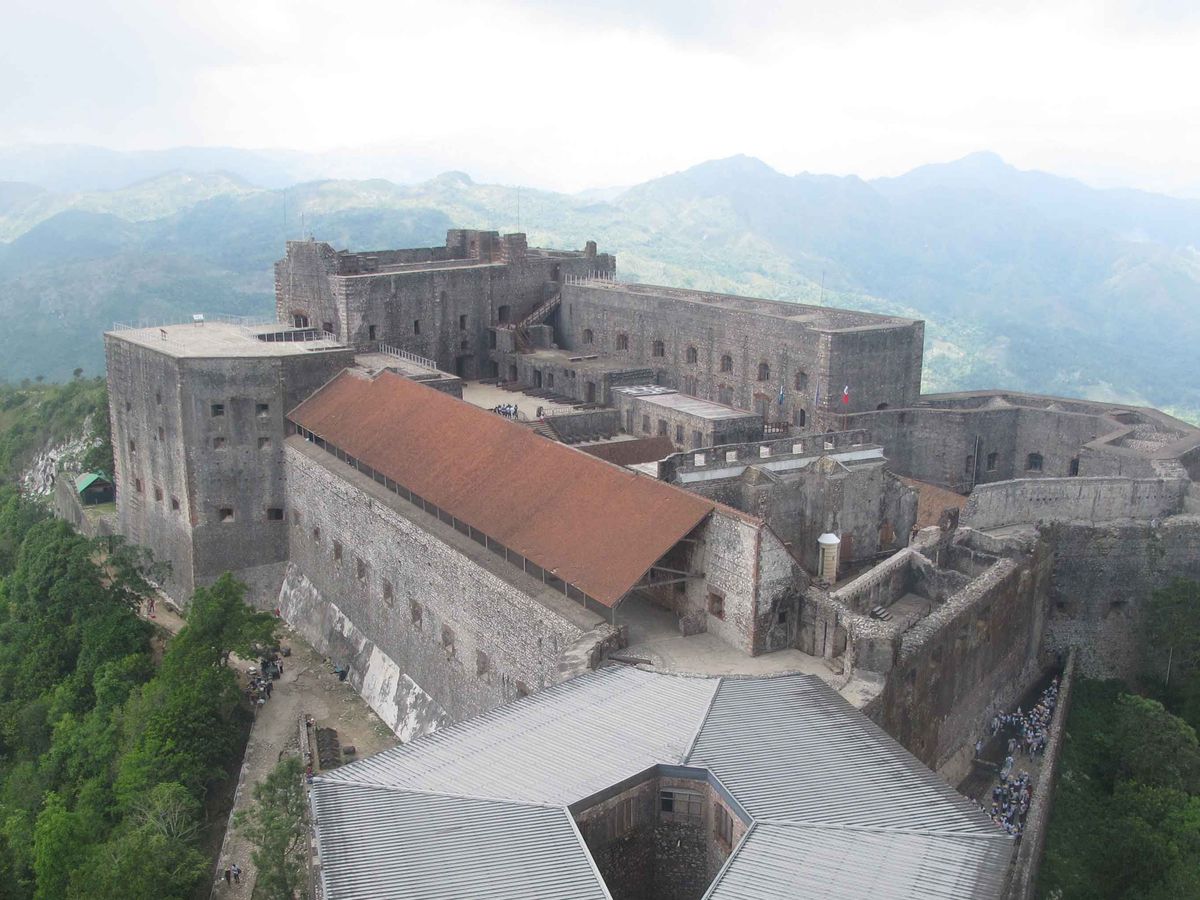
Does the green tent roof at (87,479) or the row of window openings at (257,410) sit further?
the green tent roof at (87,479)

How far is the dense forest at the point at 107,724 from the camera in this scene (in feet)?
94.5

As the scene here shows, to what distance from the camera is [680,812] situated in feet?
65.5

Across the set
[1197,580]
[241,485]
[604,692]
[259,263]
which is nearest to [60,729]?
[241,485]

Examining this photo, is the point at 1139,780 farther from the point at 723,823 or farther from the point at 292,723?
the point at 292,723

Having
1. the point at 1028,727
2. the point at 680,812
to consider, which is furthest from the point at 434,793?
the point at 1028,727

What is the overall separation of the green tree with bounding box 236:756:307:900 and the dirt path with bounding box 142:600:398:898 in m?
1.14

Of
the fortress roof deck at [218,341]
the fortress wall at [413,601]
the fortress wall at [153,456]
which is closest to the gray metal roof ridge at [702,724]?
the fortress wall at [413,601]

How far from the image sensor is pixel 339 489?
3706 centimetres

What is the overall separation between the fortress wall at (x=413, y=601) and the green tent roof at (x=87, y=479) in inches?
680

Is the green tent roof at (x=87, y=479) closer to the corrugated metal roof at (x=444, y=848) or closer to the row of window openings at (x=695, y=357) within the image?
the row of window openings at (x=695, y=357)

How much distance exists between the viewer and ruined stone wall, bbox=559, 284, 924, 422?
143 ft

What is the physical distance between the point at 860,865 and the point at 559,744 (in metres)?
5.99

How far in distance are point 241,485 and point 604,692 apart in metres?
24.2

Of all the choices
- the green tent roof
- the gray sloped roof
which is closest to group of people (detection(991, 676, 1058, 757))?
the gray sloped roof
